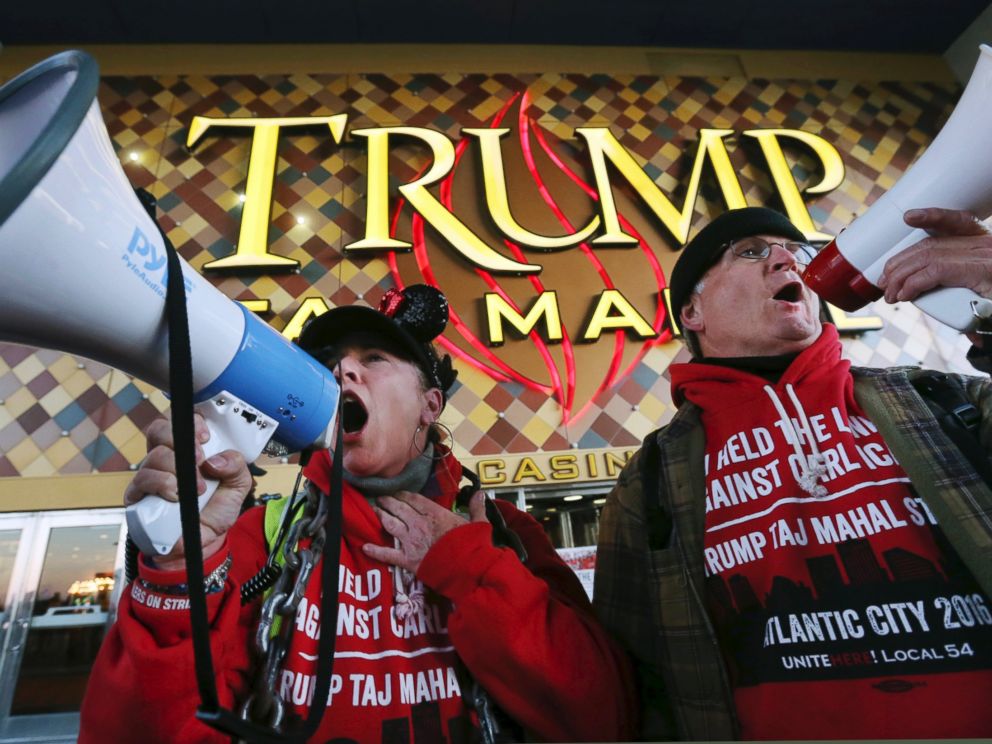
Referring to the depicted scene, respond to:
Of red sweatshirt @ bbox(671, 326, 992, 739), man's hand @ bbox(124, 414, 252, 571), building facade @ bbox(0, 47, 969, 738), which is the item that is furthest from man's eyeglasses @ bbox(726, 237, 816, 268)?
building facade @ bbox(0, 47, 969, 738)

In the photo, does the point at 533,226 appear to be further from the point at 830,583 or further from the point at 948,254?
Result: the point at 830,583

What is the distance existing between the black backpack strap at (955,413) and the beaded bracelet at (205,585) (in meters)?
1.24

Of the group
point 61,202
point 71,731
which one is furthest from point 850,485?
point 71,731

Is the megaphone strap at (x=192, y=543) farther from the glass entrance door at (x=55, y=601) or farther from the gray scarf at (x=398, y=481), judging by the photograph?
the glass entrance door at (x=55, y=601)

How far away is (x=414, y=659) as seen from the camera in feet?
3.21

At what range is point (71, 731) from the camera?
2.53m

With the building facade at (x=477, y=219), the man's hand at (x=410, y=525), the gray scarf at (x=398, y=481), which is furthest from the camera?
the building facade at (x=477, y=219)

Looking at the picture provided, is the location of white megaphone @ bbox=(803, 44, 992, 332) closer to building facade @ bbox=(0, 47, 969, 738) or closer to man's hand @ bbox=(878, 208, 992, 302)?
man's hand @ bbox=(878, 208, 992, 302)

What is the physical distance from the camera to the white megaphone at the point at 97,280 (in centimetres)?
55

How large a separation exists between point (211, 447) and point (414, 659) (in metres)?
0.53

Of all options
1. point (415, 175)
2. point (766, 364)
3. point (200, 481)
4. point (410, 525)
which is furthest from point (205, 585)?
point (415, 175)

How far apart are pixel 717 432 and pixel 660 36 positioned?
458 centimetres

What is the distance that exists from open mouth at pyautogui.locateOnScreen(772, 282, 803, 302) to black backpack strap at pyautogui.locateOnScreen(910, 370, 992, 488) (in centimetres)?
30

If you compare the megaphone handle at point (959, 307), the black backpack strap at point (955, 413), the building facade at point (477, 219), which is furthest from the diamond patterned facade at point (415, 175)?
the megaphone handle at point (959, 307)
